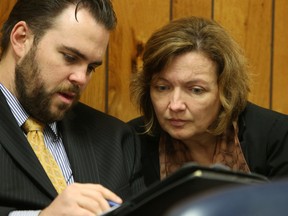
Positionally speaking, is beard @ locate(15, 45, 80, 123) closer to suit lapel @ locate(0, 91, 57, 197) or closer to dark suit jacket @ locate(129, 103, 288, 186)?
suit lapel @ locate(0, 91, 57, 197)

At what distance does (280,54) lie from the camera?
1.97m

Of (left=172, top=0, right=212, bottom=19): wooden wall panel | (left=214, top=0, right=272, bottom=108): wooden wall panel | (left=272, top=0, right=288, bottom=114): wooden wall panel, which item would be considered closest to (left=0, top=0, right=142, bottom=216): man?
(left=172, top=0, right=212, bottom=19): wooden wall panel

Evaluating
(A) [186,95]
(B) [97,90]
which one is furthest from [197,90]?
(B) [97,90]

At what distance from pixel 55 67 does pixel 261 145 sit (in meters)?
0.69

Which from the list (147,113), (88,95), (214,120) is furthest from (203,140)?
(88,95)

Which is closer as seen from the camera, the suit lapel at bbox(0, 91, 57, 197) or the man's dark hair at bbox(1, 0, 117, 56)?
the suit lapel at bbox(0, 91, 57, 197)

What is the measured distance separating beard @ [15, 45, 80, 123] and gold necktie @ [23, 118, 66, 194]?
3cm

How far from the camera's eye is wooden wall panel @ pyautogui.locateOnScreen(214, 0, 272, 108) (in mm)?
1912

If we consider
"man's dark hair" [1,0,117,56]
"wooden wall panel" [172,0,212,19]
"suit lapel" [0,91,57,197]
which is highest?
"wooden wall panel" [172,0,212,19]

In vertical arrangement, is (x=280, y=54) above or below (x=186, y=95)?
above

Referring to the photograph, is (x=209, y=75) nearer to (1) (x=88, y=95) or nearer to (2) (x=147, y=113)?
(2) (x=147, y=113)

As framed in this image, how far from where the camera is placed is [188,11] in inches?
73.5

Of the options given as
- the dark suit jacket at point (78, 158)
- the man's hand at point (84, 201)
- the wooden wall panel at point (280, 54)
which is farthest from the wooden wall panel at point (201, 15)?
the man's hand at point (84, 201)

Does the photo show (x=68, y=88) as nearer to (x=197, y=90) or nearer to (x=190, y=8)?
(x=197, y=90)
